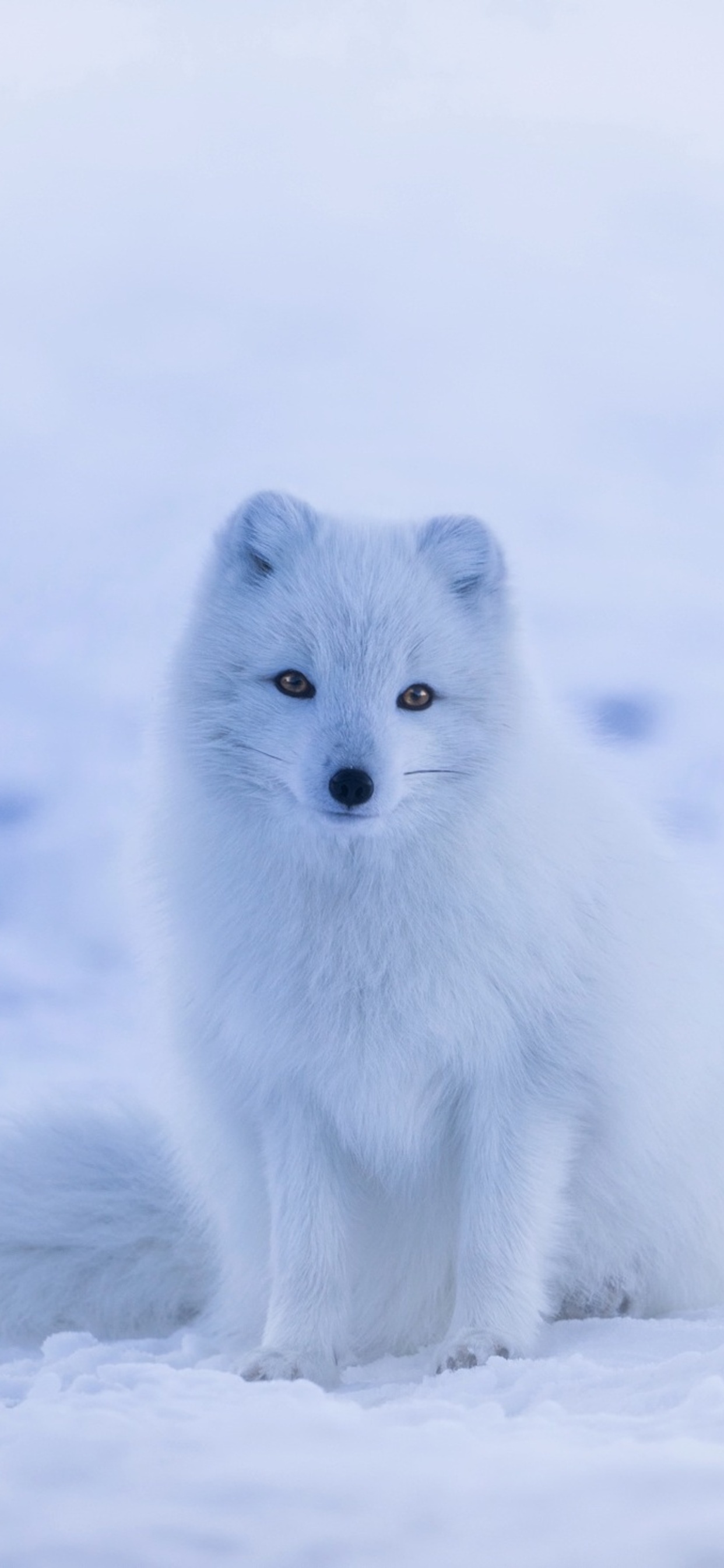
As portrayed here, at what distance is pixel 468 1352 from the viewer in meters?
1.91

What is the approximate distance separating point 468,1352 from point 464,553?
1.02m

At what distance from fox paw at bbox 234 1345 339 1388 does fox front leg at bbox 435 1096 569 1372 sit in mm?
153

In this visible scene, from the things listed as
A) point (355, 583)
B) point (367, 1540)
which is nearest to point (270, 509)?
point (355, 583)

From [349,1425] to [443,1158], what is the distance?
805mm

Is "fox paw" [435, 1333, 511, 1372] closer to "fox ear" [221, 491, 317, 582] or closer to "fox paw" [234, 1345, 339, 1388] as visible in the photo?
"fox paw" [234, 1345, 339, 1388]

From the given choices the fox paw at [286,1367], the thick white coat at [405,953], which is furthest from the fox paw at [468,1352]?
the fox paw at [286,1367]

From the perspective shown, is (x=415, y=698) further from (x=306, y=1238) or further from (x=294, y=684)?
Result: (x=306, y=1238)

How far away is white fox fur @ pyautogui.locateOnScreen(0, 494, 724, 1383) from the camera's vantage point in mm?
1964

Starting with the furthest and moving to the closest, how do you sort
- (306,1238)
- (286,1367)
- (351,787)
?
(306,1238) → (286,1367) → (351,787)

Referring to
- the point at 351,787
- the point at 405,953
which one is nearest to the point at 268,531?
the point at 351,787

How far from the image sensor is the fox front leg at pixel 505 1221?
1.99 m

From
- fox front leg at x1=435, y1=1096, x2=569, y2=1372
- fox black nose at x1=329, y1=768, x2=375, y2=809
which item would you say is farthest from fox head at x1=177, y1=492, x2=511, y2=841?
fox front leg at x1=435, y1=1096, x2=569, y2=1372

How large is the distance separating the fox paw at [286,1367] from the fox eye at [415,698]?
824 mm

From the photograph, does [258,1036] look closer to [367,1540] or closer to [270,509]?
[270,509]
